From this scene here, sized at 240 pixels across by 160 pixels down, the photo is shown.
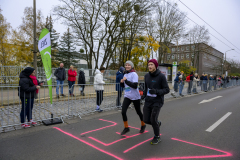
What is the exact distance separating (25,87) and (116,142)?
282 centimetres

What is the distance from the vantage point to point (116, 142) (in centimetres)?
376

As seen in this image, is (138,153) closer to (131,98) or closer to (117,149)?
(117,149)

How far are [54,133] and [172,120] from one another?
12.2 ft

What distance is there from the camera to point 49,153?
10.6 ft

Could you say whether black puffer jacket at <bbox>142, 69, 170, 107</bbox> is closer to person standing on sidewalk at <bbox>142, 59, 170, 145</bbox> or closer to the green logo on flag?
person standing on sidewalk at <bbox>142, 59, 170, 145</bbox>

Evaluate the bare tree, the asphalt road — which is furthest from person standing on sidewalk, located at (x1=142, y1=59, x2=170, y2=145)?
the bare tree

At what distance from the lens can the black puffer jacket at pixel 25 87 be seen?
4.51 m

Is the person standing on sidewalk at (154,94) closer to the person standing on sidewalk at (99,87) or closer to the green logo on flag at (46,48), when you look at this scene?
the green logo on flag at (46,48)

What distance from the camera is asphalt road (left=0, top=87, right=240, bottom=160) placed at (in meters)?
3.16

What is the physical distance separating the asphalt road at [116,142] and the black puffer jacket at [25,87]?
0.94m

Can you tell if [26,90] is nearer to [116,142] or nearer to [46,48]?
[46,48]

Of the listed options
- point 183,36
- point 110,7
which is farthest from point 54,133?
point 183,36

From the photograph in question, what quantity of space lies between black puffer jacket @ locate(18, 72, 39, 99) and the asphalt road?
940mm

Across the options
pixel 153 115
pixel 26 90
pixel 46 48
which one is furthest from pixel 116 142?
pixel 46 48
